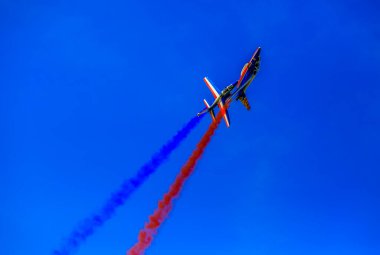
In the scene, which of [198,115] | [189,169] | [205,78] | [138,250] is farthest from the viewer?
[205,78]

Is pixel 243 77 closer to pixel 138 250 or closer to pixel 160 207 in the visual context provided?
pixel 160 207

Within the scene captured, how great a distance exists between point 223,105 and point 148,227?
26.0 m

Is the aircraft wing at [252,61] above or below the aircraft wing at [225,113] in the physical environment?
above

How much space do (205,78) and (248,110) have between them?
12403 mm

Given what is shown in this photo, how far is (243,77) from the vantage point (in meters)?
68.1

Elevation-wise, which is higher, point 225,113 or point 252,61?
point 252,61

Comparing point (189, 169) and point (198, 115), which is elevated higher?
point (198, 115)

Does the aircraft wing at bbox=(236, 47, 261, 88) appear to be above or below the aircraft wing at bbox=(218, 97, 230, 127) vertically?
above

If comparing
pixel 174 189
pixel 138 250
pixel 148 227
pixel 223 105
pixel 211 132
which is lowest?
pixel 138 250

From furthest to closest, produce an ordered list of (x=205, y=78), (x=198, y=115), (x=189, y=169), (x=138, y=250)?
(x=205, y=78) → (x=198, y=115) → (x=189, y=169) → (x=138, y=250)

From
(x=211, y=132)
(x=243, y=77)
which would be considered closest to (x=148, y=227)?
(x=211, y=132)

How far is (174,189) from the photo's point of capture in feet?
193

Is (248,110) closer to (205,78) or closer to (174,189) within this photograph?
(205,78)

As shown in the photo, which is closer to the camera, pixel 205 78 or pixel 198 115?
pixel 198 115
